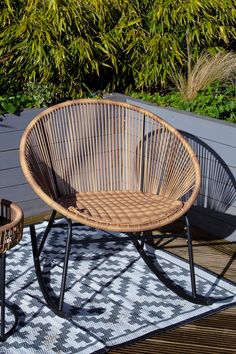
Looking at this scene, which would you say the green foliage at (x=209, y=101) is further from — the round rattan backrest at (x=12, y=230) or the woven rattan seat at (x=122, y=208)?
the round rattan backrest at (x=12, y=230)

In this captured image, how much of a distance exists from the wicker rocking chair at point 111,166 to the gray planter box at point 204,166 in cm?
26

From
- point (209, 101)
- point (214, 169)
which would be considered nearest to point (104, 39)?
point (209, 101)

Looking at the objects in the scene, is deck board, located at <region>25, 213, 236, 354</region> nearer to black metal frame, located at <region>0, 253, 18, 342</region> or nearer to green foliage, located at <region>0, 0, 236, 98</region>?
black metal frame, located at <region>0, 253, 18, 342</region>

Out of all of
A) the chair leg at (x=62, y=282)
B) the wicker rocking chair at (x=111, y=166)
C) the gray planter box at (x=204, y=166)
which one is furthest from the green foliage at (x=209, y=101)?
the chair leg at (x=62, y=282)

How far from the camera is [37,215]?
4012 millimetres

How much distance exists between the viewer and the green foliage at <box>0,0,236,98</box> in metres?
4.00

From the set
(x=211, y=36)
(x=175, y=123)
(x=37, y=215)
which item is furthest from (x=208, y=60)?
(x=37, y=215)

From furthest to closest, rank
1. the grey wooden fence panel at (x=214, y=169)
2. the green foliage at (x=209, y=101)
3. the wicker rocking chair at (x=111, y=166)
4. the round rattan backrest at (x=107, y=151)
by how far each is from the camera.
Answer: the green foliage at (x=209, y=101) → the grey wooden fence panel at (x=214, y=169) → the round rattan backrest at (x=107, y=151) → the wicker rocking chair at (x=111, y=166)

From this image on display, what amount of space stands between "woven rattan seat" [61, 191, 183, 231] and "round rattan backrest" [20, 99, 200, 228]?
89 mm

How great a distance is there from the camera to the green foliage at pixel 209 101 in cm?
391

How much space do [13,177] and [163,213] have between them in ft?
3.87

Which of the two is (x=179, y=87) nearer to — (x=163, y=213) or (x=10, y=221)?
(x=163, y=213)

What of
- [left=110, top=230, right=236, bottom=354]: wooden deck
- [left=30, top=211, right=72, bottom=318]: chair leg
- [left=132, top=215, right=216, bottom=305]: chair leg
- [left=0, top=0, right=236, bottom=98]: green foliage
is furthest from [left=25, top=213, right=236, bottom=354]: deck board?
[left=0, top=0, right=236, bottom=98]: green foliage

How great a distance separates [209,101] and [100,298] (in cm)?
145
